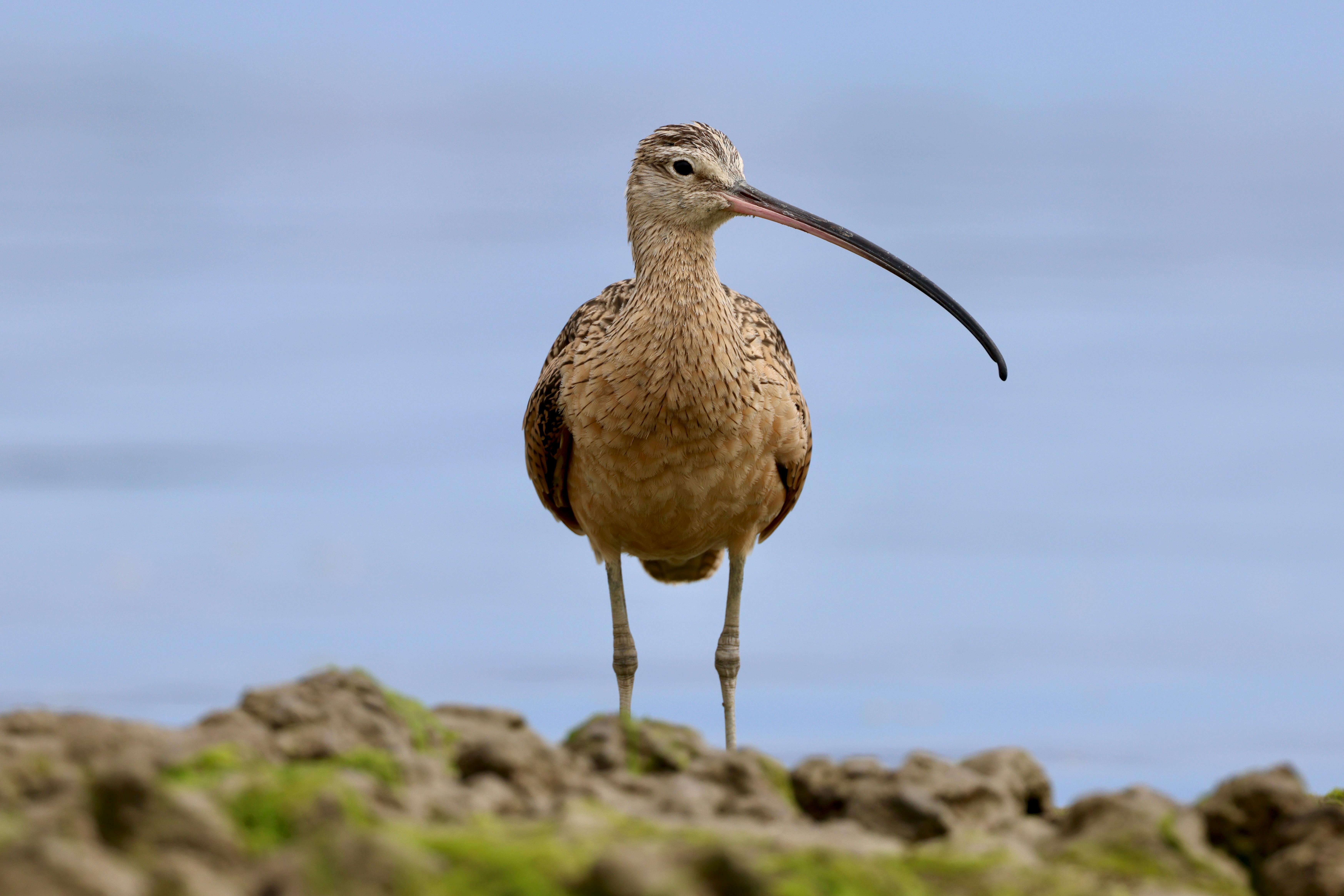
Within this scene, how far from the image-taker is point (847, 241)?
11539 millimetres

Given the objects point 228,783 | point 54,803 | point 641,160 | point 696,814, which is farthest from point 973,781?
point 641,160

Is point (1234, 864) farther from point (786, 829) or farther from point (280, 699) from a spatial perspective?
point (280, 699)

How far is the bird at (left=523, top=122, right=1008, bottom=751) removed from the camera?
10.6 m

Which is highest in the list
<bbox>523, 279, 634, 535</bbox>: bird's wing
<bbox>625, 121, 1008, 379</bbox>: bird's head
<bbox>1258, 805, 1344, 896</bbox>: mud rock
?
<bbox>625, 121, 1008, 379</bbox>: bird's head

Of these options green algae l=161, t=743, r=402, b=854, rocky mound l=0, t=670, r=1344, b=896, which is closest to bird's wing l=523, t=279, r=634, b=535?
rocky mound l=0, t=670, r=1344, b=896

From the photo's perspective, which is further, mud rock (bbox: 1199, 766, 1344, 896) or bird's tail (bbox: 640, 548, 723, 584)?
bird's tail (bbox: 640, 548, 723, 584)

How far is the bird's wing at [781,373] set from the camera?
37.7ft

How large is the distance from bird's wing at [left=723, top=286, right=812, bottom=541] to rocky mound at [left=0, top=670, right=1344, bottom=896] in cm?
397

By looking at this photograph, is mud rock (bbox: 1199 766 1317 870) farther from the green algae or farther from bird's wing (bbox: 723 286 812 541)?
bird's wing (bbox: 723 286 812 541)

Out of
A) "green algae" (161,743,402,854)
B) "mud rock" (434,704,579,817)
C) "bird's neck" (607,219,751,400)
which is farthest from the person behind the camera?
"bird's neck" (607,219,751,400)

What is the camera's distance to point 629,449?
35.2 feet

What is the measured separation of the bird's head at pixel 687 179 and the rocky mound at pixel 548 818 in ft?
14.3

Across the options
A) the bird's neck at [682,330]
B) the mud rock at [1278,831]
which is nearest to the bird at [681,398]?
the bird's neck at [682,330]

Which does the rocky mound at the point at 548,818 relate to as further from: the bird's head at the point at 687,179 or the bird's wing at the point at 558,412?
the bird's head at the point at 687,179
